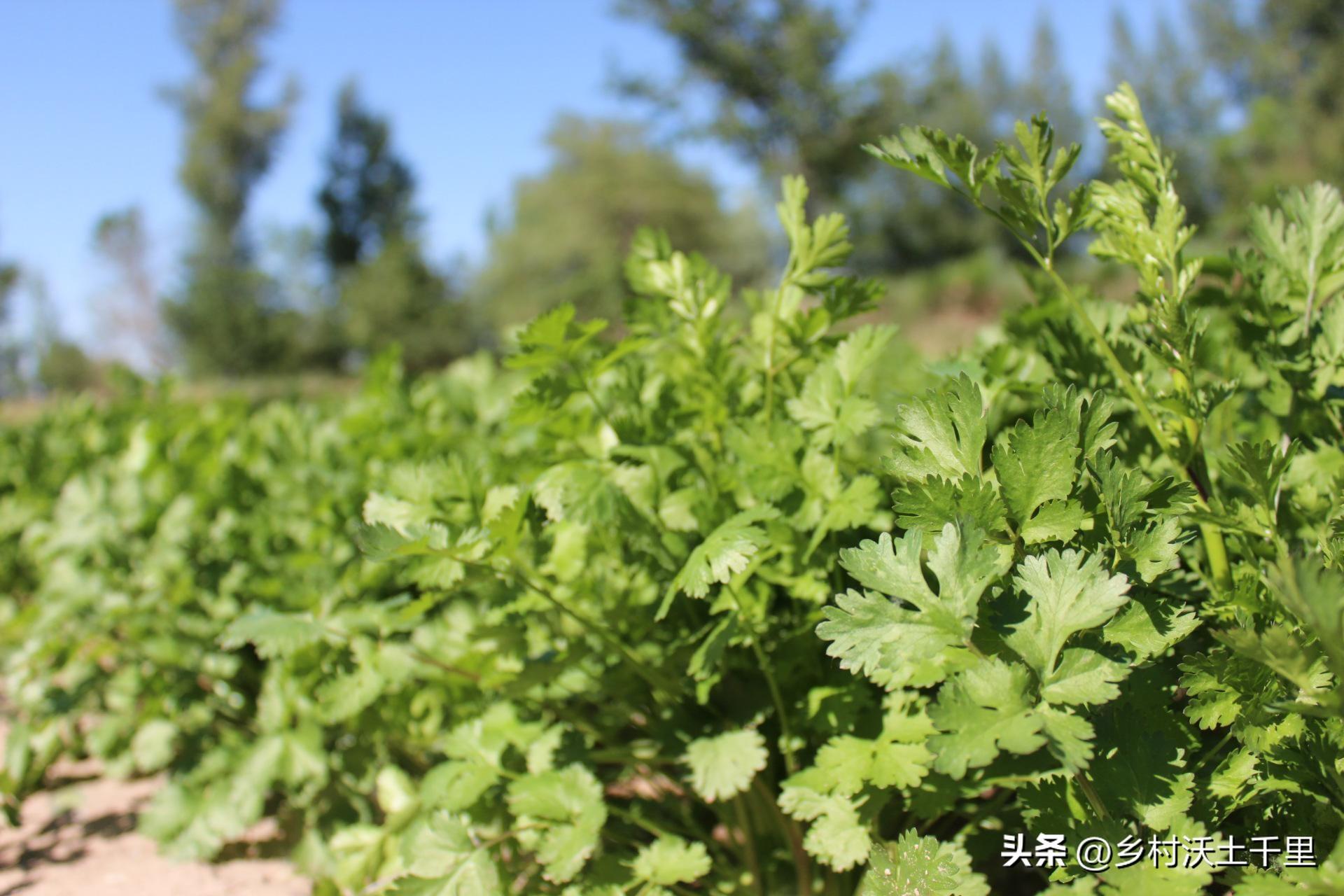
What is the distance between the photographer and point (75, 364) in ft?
108

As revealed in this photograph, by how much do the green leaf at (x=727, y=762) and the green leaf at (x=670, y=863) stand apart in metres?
0.11

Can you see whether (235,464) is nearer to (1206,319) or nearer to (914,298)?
(1206,319)

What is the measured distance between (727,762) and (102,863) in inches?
73.2

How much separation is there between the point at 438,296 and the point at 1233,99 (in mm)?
39835

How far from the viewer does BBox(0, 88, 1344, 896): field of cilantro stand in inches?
37.5

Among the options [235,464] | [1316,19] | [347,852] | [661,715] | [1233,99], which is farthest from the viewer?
[1233,99]

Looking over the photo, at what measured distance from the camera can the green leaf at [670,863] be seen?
4.44 feet

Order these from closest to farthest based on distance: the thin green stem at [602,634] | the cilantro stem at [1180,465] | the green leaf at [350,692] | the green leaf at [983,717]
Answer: the green leaf at [983,717] < the cilantro stem at [1180,465] < the thin green stem at [602,634] < the green leaf at [350,692]

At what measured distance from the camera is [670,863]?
54.2 inches

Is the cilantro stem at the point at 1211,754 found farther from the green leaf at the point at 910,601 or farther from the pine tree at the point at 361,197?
the pine tree at the point at 361,197

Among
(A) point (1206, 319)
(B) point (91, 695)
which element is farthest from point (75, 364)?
(A) point (1206, 319)

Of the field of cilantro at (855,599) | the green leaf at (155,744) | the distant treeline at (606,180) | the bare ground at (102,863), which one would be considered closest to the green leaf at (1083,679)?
the field of cilantro at (855,599)

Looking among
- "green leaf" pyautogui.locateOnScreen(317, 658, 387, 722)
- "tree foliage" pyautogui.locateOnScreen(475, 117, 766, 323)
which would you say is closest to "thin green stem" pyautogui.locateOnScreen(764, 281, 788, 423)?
"green leaf" pyautogui.locateOnScreen(317, 658, 387, 722)

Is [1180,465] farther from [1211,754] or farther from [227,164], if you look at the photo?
[227,164]
